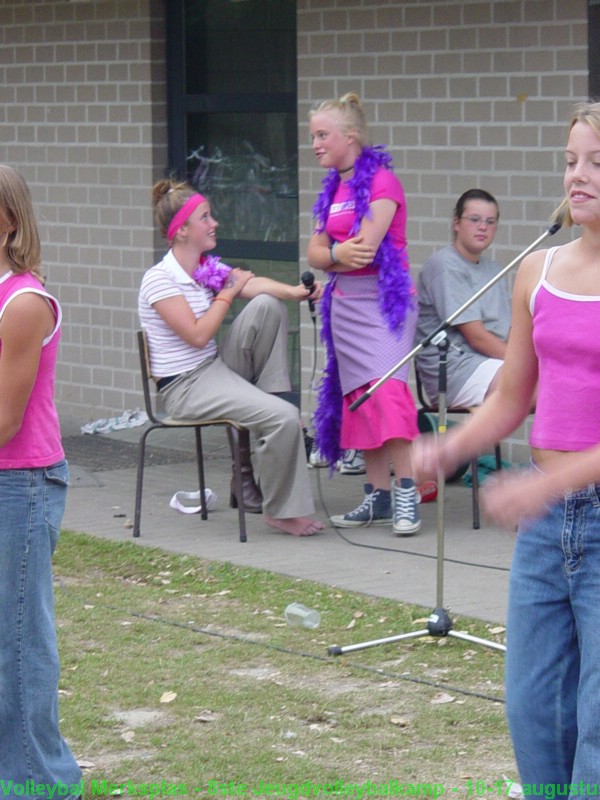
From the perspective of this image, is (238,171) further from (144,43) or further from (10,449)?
(10,449)

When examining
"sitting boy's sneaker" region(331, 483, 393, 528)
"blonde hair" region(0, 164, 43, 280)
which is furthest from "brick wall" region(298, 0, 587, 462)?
"blonde hair" region(0, 164, 43, 280)

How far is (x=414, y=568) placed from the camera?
6.79 meters

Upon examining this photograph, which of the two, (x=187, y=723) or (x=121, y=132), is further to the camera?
(x=121, y=132)

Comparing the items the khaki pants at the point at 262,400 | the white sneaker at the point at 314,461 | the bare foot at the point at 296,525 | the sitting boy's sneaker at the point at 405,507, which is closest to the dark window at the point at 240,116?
the white sneaker at the point at 314,461

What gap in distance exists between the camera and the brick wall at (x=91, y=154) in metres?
11.0

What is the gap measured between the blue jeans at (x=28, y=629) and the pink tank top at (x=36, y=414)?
35 millimetres

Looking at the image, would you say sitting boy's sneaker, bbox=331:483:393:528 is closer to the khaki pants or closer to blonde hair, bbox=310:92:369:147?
the khaki pants

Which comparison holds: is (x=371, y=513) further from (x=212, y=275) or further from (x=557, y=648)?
(x=557, y=648)

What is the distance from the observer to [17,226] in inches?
158

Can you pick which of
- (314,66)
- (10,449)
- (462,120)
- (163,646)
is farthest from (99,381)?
(10,449)

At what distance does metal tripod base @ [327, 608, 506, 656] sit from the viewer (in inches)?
217

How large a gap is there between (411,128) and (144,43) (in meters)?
2.54

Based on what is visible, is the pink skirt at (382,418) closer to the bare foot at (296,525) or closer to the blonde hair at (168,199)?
the bare foot at (296,525)

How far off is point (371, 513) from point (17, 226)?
3966 millimetres
